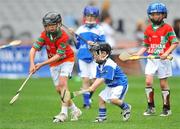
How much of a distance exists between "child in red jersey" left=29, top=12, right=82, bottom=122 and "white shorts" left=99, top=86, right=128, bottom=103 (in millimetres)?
884

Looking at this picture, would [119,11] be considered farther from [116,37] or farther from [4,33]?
[4,33]

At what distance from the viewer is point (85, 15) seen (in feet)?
60.1

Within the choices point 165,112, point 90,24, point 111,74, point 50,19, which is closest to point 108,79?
point 111,74

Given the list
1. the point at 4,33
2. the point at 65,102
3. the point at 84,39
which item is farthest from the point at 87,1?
the point at 65,102

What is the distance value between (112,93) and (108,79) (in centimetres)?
29

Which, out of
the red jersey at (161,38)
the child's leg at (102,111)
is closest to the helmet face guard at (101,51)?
the child's leg at (102,111)

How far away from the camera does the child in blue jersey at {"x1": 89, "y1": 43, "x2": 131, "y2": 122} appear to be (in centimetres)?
1430

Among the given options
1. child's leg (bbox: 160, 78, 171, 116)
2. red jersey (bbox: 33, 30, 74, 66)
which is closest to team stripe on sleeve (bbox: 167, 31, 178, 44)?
child's leg (bbox: 160, 78, 171, 116)

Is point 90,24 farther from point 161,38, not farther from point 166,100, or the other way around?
point 166,100

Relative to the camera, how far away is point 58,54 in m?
15.0

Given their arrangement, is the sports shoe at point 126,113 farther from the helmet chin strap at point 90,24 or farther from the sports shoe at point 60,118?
the helmet chin strap at point 90,24

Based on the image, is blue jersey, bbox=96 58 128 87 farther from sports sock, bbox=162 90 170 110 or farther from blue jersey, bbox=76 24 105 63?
blue jersey, bbox=76 24 105 63

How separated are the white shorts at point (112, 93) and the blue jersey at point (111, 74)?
0.08m

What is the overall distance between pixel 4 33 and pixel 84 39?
55.4 ft
